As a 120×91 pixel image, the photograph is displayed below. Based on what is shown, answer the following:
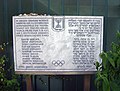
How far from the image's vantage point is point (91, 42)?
19.6ft

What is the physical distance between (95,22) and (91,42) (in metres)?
0.40

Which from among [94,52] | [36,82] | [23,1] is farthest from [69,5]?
[36,82]

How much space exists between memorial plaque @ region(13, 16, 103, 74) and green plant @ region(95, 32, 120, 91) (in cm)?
69

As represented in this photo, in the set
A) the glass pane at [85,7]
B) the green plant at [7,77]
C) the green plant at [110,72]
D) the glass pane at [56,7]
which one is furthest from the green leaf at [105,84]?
the glass pane at [56,7]

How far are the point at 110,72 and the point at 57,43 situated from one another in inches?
48.4

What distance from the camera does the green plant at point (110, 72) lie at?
199 inches

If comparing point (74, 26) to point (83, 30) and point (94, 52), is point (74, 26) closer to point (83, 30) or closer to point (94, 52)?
point (83, 30)

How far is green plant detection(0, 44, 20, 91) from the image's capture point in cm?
641

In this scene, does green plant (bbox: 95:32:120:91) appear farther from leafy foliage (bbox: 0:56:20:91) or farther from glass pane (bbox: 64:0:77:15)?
leafy foliage (bbox: 0:56:20:91)

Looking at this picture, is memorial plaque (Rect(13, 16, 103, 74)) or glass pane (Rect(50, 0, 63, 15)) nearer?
memorial plaque (Rect(13, 16, 103, 74))

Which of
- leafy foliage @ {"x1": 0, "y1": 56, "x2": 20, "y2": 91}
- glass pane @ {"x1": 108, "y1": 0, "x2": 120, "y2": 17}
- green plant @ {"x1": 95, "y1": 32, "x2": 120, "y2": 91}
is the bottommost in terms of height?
leafy foliage @ {"x1": 0, "y1": 56, "x2": 20, "y2": 91}

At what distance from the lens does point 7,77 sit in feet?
23.0

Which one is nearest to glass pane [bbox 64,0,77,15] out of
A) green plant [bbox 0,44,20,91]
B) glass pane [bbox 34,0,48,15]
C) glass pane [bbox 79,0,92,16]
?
glass pane [bbox 79,0,92,16]

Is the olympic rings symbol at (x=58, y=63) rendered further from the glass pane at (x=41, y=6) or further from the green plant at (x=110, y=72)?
the glass pane at (x=41, y=6)
